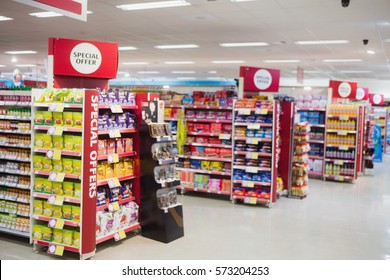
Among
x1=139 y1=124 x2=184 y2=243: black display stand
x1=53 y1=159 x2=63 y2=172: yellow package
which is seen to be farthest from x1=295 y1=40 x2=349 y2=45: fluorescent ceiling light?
x1=53 y1=159 x2=63 y2=172: yellow package

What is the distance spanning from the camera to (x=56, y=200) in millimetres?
4945

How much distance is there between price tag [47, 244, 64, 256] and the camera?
4949mm

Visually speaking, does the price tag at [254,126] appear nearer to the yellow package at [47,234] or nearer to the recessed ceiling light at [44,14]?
the yellow package at [47,234]

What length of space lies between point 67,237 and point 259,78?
537 centimetres

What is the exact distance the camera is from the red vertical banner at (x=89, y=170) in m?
4.75

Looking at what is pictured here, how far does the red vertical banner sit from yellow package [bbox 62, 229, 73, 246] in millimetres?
201

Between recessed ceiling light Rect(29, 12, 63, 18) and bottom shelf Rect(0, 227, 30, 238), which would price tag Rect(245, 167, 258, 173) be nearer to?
bottom shelf Rect(0, 227, 30, 238)

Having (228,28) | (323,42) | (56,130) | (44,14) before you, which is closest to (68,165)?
(56,130)

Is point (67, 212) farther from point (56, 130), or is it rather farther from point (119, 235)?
point (56, 130)

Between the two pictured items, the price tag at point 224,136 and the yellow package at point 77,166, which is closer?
the yellow package at point 77,166

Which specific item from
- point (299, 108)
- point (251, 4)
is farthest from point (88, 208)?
point (299, 108)

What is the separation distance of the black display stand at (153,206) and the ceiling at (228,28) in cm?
303

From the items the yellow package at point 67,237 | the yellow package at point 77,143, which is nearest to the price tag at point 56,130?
the yellow package at point 77,143

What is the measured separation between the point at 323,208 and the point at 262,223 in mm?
1822
